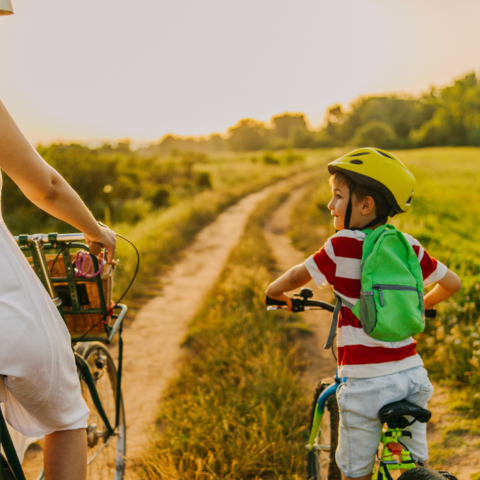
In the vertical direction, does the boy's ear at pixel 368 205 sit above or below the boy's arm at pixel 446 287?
above

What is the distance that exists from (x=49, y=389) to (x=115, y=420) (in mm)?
1639

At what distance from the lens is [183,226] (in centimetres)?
1111

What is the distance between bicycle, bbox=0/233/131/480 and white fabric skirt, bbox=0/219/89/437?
0.46 ft

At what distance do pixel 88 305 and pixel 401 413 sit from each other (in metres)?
1.58

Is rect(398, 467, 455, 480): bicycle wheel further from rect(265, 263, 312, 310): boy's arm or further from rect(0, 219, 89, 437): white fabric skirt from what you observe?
rect(0, 219, 89, 437): white fabric skirt

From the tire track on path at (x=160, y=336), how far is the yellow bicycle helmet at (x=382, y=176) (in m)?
2.49

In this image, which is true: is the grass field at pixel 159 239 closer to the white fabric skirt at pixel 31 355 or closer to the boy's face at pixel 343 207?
the white fabric skirt at pixel 31 355

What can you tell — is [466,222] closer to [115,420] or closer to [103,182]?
[115,420]

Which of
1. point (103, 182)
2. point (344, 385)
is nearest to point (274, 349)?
point (344, 385)

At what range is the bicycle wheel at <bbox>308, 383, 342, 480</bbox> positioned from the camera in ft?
7.16

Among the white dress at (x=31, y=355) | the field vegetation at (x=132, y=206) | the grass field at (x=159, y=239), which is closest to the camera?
the white dress at (x=31, y=355)

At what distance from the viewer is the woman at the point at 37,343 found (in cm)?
111

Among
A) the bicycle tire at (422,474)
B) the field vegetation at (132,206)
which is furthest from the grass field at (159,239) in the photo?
the bicycle tire at (422,474)

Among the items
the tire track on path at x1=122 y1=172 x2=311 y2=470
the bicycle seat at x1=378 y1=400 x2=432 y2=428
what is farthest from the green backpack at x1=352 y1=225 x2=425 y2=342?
the tire track on path at x1=122 y1=172 x2=311 y2=470
